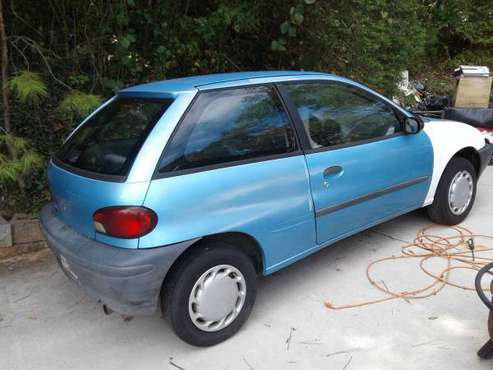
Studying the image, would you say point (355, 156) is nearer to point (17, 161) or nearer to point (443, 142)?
point (443, 142)

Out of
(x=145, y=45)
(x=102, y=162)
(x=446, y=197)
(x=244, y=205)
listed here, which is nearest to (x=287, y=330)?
(x=244, y=205)

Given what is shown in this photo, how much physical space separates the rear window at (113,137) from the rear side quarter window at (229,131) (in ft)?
0.60

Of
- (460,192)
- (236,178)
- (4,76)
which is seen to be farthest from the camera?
(460,192)

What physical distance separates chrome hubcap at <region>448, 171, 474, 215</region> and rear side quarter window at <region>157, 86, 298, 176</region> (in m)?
1.98

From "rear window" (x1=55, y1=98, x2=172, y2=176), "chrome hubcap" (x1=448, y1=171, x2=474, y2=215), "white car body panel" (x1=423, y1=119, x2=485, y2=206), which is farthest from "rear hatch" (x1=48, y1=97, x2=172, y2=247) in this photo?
"chrome hubcap" (x1=448, y1=171, x2=474, y2=215)

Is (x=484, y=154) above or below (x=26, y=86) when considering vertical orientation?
below

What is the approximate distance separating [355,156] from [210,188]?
1.23m

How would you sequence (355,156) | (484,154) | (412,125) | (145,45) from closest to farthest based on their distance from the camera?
1. (355,156)
2. (412,125)
3. (484,154)
4. (145,45)

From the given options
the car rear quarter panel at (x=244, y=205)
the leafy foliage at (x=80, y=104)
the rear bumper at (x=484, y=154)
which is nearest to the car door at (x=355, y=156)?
the car rear quarter panel at (x=244, y=205)

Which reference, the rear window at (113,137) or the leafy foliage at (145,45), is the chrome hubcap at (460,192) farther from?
the rear window at (113,137)

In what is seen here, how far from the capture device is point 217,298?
259cm

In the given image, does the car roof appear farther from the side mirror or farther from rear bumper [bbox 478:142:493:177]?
rear bumper [bbox 478:142:493:177]

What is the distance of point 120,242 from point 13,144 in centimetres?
218

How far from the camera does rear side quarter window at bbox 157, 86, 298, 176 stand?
2.46m
